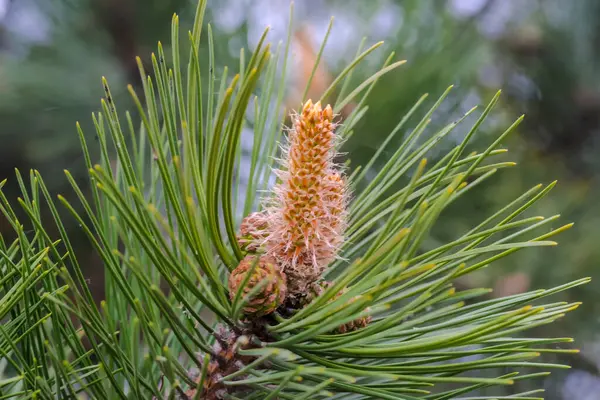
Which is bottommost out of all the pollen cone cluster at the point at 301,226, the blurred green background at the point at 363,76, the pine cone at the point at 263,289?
the pine cone at the point at 263,289

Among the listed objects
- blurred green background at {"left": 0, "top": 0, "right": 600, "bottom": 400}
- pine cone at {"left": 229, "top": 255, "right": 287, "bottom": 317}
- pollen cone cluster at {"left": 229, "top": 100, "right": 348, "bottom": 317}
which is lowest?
pine cone at {"left": 229, "top": 255, "right": 287, "bottom": 317}

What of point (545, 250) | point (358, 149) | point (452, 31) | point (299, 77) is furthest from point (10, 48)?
point (545, 250)

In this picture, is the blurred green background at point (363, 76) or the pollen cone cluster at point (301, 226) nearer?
the pollen cone cluster at point (301, 226)

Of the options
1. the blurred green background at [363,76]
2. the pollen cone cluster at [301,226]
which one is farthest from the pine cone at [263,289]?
the blurred green background at [363,76]

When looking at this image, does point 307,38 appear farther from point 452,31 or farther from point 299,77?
point 452,31

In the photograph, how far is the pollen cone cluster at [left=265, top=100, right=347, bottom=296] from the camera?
0.35 m

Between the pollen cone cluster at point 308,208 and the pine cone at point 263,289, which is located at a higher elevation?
the pollen cone cluster at point 308,208

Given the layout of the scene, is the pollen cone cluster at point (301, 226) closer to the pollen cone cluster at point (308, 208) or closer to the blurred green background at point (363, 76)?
the pollen cone cluster at point (308, 208)

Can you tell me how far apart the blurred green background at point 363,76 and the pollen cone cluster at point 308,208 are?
17.7 inches

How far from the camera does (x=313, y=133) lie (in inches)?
13.6

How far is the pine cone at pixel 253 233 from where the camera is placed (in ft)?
1.25

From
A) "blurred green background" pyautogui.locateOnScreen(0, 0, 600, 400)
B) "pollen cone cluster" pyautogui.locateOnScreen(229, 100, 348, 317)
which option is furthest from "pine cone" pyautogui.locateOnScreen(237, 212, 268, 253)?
"blurred green background" pyautogui.locateOnScreen(0, 0, 600, 400)

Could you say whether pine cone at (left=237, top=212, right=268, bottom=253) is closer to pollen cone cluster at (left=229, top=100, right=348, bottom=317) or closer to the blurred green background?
pollen cone cluster at (left=229, top=100, right=348, bottom=317)

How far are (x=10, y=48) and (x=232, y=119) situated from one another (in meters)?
0.78
